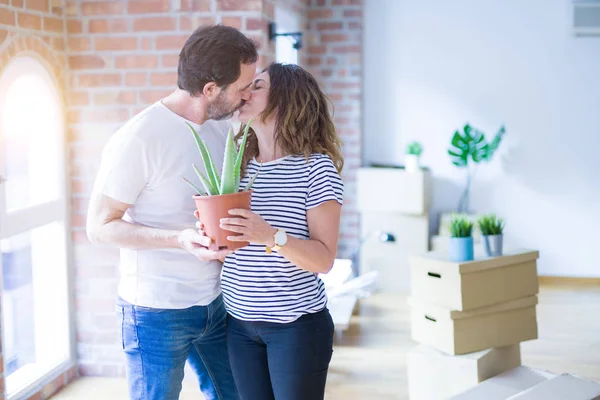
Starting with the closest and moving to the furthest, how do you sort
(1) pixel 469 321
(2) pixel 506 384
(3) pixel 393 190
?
(2) pixel 506 384 → (1) pixel 469 321 → (3) pixel 393 190

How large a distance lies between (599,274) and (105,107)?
4.31 metres

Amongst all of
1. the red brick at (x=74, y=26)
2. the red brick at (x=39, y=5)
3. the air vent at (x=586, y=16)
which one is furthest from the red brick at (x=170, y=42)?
the air vent at (x=586, y=16)

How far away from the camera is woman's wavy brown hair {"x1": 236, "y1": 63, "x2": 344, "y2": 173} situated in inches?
81.7

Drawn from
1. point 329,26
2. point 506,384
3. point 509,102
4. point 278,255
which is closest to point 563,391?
point 506,384

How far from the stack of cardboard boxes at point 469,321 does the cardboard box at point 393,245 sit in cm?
226

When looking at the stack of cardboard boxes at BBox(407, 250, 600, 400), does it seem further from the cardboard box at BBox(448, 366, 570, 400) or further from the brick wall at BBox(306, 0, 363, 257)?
the brick wall at BBox(306, 0, 363, 257)

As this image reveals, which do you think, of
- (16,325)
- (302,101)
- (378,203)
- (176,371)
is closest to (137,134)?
(302,101)

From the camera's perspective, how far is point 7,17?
3.14 m

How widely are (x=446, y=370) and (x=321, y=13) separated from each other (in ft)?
11.5

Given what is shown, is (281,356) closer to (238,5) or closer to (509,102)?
(238,5)

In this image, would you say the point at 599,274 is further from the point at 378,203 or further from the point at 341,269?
the point at 341,269

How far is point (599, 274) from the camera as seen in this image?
6234mm

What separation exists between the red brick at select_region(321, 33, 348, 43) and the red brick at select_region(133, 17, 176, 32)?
2679 millimetres

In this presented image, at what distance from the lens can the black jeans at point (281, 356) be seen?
2.02 m
